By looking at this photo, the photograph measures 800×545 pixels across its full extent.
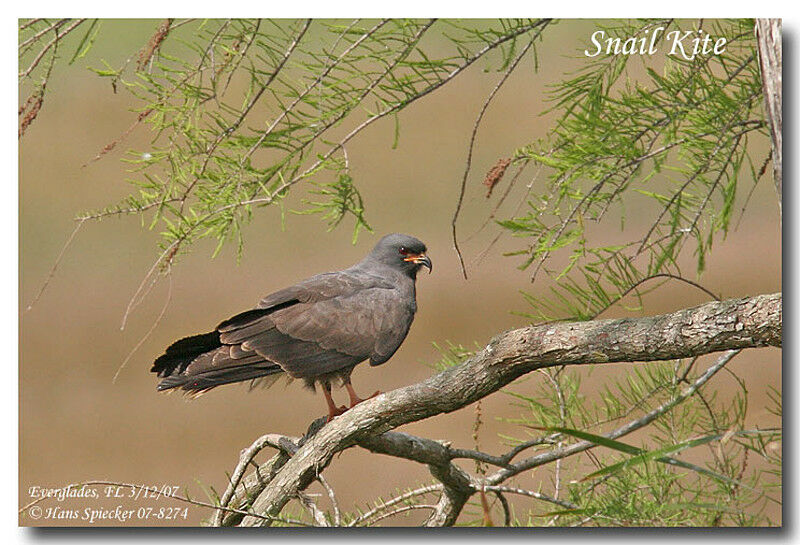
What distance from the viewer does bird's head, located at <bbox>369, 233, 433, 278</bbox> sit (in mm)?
2064

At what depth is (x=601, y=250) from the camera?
1.78 metres

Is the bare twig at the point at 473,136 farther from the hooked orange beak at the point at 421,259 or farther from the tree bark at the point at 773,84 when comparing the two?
the tree bark at the point at 773,84

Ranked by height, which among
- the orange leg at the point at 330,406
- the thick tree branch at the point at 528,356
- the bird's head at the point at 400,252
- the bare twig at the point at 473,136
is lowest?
the thick tree branch at the point at 528,356

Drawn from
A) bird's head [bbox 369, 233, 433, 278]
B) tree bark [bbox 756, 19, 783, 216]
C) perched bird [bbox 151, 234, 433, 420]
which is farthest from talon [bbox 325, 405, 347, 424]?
tree bark [bbox 756, 19, 783, 216]

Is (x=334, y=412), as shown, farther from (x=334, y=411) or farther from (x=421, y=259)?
(x=421, y=259)

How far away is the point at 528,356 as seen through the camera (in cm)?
158

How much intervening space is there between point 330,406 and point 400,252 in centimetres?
36

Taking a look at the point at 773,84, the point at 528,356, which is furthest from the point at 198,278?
the point at 773,84

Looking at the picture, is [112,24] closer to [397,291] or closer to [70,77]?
[70,77]

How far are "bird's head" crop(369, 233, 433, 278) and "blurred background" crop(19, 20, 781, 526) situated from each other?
62 millimetres

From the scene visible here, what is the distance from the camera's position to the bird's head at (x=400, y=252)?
2.06 metres

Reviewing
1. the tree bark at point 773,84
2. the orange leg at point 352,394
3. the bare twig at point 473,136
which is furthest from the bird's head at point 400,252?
the tree bark at point 773,84
